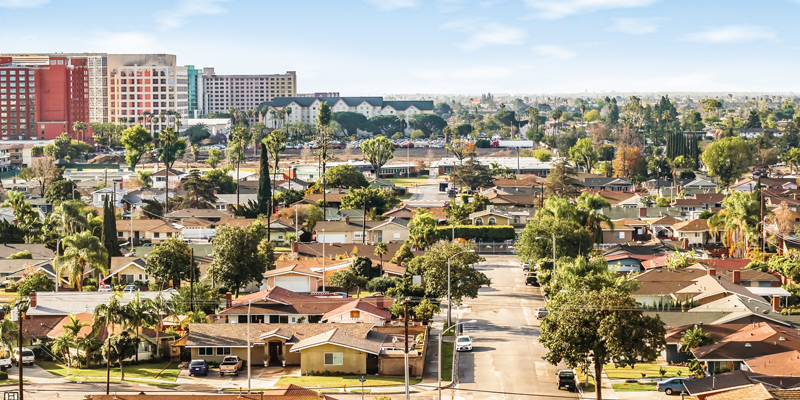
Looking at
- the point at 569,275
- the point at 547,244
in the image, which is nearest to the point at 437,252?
A: the point at 569,275

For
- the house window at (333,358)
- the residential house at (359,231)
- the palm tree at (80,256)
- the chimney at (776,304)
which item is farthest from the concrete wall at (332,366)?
the residential house at (359,231)

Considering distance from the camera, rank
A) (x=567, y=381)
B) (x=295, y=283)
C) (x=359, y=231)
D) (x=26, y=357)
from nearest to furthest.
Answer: (x=567, y=381) < (x=26, y=357) < (x=295, y=283) < (x=359, y=231)

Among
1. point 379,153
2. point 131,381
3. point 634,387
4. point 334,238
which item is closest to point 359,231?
point 334,238

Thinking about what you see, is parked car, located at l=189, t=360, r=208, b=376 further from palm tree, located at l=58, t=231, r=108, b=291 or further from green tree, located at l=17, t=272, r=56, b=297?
palm tree, located at l=58, t=231, r=108, b=291

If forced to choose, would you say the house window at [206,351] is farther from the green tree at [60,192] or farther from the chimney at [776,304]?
the green tree at [60,192]

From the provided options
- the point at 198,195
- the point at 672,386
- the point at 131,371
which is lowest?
the point at 131,371

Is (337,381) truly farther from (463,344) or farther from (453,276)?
(453,276)
